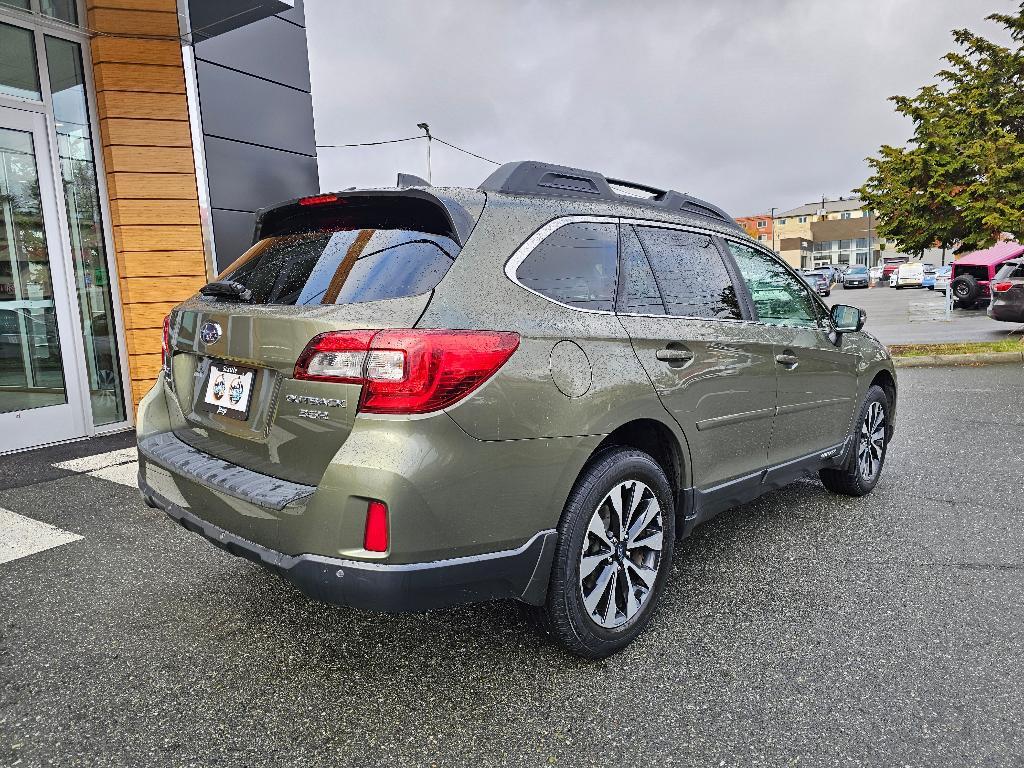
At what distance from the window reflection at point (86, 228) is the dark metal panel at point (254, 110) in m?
1.03

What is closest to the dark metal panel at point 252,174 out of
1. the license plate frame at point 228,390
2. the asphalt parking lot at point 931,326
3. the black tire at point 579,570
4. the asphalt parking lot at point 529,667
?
the asphalt parking lot at point 529,667

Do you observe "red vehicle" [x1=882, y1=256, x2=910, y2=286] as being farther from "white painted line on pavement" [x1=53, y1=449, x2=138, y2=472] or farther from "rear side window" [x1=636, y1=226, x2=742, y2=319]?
"white painted line on pavement" [x1=53, y1=449, x2=138, y2=472]

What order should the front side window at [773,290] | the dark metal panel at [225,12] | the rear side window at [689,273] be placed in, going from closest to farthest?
the rear side window at [689,273]
the front side window at [773,290]
the dark metal panel at [225,12]

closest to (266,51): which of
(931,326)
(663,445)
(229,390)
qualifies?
(229,390)

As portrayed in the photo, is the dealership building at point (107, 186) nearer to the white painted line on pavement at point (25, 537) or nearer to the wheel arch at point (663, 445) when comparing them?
the white painted line on pavement at point (25, 537)

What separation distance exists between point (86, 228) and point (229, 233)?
124cm

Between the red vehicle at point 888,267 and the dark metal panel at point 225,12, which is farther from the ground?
the dark metal panel at point 225,12

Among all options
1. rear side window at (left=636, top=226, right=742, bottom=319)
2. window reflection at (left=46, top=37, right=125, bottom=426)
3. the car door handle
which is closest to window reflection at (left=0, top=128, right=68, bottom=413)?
window reflection at (left=46, top=37, right=125, bottom=426)

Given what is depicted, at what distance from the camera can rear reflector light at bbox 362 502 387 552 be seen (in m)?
1.93

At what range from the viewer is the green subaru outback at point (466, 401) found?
198 cm

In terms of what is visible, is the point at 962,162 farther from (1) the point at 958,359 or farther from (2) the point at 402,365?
(2) the point at 402,365

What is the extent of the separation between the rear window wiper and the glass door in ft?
13.9

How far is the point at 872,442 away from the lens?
445 centimetres

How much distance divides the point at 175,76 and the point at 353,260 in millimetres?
5494
